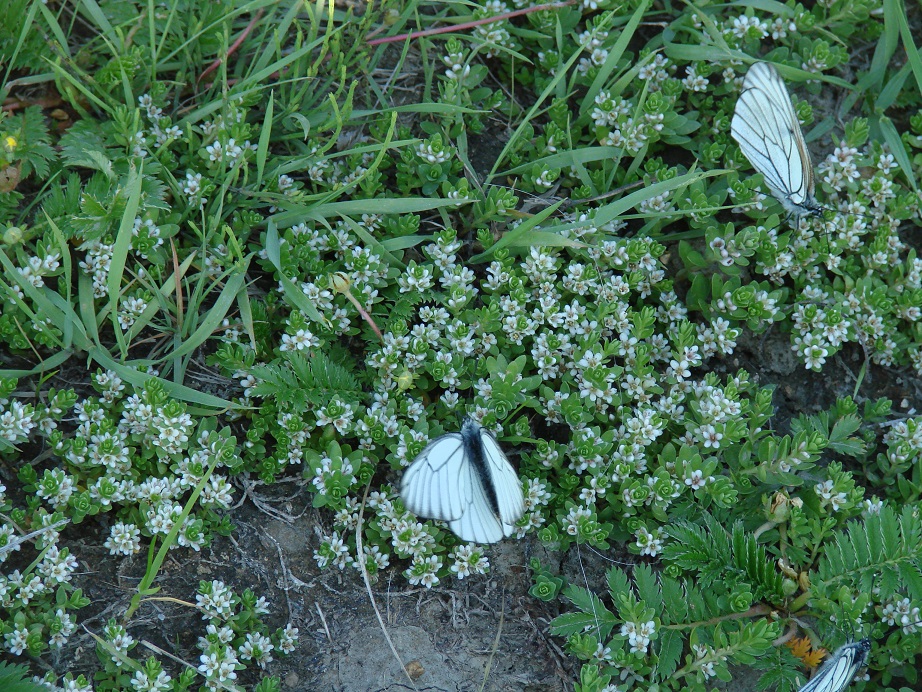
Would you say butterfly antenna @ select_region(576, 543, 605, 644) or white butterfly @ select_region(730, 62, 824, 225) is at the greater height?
white butterfly @ select_region(730, 62, 824, 225)

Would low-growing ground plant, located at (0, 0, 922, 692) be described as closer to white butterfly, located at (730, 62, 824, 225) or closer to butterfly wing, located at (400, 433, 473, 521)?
white butterfly, located at (730, 62, 824, 225)

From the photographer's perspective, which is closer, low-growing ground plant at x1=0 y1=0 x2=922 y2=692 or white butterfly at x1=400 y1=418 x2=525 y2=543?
white butterfly at x1=400 y1=418 x2=525 y2=543

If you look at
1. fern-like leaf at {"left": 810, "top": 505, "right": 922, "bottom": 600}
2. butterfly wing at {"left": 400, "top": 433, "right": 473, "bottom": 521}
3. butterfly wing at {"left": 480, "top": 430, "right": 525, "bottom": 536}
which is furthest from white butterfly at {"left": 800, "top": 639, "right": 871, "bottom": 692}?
butterfly wing at {"left": 400, "top": 433, "right": 473, "bottom": 521}

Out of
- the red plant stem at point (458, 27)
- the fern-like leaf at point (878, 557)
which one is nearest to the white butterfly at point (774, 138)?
the red plant stem at point (458, 27)

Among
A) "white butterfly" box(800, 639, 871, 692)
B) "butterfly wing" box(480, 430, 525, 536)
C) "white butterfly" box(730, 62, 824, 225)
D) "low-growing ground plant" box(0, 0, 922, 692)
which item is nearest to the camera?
"white butterfly" box(800, 639, 871, 692)

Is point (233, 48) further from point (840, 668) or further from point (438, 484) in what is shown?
point (840, 668)

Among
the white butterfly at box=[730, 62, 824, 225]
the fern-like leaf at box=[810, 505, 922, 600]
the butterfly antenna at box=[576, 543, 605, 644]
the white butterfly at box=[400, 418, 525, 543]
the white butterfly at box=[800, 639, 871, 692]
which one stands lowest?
the butterfly antenna at box=[576, 543, 605, 644]
